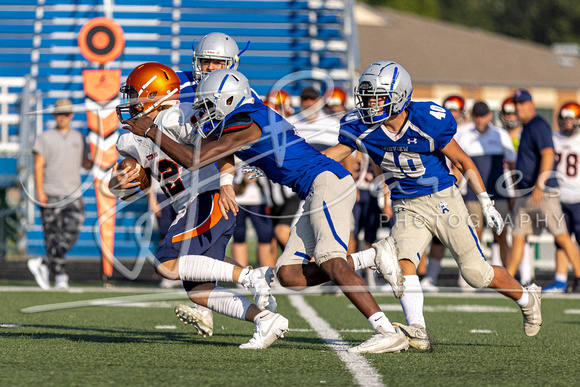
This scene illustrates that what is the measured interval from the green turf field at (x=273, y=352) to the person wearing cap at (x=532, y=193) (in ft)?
5.24

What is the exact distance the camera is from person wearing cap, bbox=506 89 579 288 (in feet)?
28.3

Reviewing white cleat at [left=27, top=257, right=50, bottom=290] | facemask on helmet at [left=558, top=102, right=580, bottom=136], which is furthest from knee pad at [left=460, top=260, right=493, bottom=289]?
white cleat at [left=27, top=257, right=50, bottom=290]

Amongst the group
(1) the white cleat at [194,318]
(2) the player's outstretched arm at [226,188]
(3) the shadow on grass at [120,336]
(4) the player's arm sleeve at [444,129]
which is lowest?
(3) the shadow on grass at [120,336]

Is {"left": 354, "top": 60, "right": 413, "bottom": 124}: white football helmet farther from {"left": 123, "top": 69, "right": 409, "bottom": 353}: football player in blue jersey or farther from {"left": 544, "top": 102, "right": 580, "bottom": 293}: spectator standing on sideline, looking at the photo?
{"left": 544, "top": 102, "right": 580, "bottom": 293}: spectator standing on sideline

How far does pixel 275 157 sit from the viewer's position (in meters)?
4.66

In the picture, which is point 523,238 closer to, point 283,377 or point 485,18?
point 283,377

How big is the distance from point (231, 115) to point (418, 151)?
1131 millimetres

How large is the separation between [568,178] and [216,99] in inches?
218

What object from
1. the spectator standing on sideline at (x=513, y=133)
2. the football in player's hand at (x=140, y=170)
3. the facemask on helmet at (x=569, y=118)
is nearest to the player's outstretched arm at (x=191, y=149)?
the football in player's hand at (x=140, y=170)

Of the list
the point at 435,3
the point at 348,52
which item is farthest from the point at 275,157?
the point at 435,3

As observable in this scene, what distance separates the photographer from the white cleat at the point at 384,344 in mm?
4461

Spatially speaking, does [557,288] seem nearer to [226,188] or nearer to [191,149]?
[226,188]

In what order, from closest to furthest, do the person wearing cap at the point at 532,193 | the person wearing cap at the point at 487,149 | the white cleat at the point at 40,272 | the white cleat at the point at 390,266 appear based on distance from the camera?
1. the white cleat at the point at 390,266
2. the white cleat at the point at 40,272
3. the person wearing cap at the point at 532,193
4. the person wearing cap at the point at 487,149

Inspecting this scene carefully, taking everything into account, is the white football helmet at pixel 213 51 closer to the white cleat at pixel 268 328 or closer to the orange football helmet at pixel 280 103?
the white cleat at pixel 268 328
